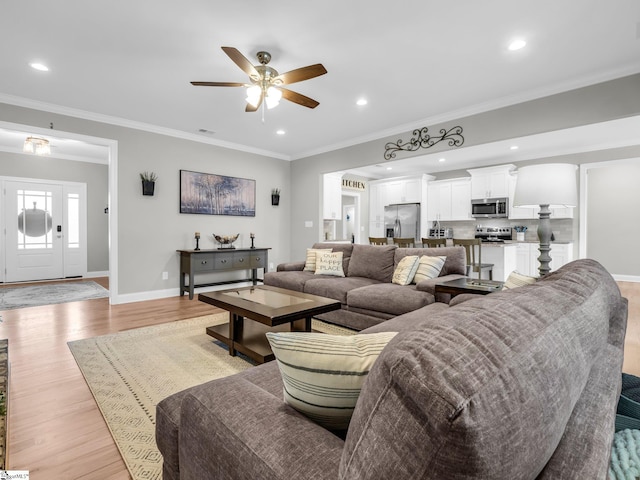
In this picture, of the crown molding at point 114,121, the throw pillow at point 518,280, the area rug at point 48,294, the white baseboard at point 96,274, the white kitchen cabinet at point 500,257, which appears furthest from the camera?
the white baseboard at point 96,274

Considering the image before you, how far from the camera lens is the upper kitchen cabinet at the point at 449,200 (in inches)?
278

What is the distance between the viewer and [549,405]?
475mm

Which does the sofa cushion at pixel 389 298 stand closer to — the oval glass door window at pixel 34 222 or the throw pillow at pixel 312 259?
the throw pillow at pixel 312 259

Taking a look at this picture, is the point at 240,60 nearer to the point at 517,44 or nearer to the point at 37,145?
the point at 517,44

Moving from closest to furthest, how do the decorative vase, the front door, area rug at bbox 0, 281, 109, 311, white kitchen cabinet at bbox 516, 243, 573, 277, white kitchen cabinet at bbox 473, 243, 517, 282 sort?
area rug at bbox 0, 281, 109, 311, the decorative vase, white kitchen cabinet at bbox 473, 243, 517, 282, white kitchen cabinet at bbox 516, 243, 573, 277, the front door

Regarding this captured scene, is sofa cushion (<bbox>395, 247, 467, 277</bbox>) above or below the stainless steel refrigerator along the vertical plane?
below

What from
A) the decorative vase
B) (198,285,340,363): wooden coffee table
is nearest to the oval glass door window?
the decorative vase

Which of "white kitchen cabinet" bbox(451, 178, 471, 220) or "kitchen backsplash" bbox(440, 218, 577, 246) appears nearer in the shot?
"kitchen backsplash" bbox(440, 218, 577, 246)

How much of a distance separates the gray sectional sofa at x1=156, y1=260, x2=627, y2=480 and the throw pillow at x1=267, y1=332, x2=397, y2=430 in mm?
48

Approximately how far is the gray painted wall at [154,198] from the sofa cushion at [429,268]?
11.5 ft

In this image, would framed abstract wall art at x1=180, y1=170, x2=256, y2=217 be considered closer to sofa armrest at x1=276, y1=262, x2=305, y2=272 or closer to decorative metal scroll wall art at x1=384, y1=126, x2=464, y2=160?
sofa armrest at x1=276, y1=262, x2=305, y2=272

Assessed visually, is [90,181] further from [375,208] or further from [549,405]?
[549,405]

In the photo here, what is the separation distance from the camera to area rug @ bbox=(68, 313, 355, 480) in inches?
64.1

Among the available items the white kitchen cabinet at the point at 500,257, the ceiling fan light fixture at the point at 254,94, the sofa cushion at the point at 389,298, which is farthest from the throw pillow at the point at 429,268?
the white kitchen cabinet at the point at 500,257
